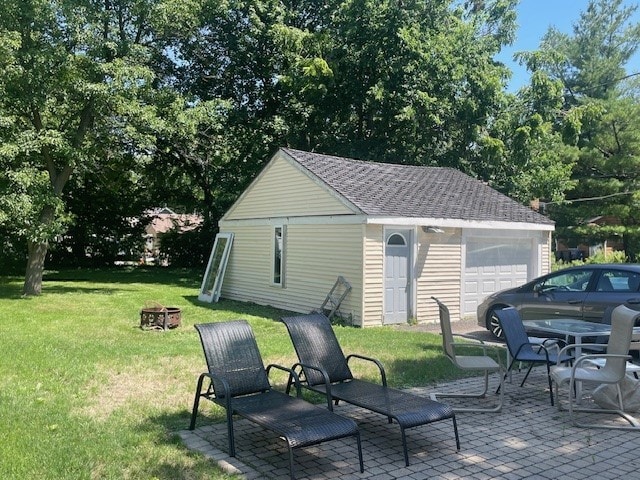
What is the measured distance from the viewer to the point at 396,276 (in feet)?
43.8

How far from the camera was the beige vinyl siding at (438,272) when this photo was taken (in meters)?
13.7

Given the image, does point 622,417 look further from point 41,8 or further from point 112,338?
point 41,8

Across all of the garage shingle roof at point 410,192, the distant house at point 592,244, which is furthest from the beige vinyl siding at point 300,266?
the distant house at point 592,244

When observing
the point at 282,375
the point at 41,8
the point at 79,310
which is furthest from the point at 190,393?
the point at 41,8

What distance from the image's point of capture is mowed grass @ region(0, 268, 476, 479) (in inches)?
180

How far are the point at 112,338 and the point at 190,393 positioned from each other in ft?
14.5

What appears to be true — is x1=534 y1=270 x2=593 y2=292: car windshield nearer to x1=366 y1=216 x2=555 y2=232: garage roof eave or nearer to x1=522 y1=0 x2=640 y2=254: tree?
x1=366 y1=216 x2=555 y2=232: garage roof eave

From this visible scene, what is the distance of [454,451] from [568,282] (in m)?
6.72

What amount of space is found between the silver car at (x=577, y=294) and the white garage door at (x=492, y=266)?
309 cm

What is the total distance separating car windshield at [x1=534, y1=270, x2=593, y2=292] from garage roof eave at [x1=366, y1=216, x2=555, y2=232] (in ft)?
10.6

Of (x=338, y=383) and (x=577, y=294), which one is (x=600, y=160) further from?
(x=338, y=383)

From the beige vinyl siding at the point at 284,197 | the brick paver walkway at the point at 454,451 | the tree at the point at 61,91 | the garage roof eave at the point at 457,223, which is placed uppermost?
the tree at the point at 61,91

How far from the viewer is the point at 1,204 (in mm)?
14914

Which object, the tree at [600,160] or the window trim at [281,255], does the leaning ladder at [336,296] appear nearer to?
the window trim at [281,255]
